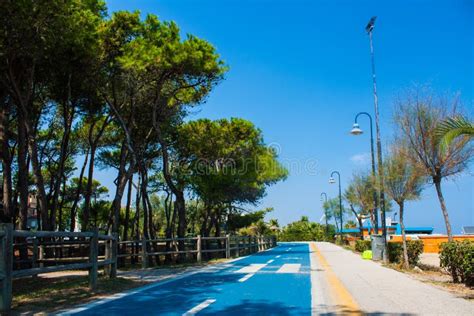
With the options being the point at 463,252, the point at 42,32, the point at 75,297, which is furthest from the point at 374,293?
the point at 42,32

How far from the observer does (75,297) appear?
9.11m

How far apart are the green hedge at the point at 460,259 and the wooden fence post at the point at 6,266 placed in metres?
8.92

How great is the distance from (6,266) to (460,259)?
9.18m

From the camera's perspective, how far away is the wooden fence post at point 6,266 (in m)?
7.05

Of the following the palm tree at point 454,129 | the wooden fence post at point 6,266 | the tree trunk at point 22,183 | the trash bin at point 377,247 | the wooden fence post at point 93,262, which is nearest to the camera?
the wooden fence post at point 6,266

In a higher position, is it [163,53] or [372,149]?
[163,53]

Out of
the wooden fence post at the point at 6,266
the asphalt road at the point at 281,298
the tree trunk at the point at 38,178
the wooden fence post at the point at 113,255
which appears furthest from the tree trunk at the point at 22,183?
the wooden fence post at the point at 6,266

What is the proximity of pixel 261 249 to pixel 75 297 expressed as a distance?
28.4 meters

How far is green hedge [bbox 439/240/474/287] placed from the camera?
10094mm

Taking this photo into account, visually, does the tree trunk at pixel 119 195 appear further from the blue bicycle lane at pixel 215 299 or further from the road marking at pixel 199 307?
the road marking at pixel 199 307

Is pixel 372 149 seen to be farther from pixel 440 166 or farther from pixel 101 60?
pixel 101 60

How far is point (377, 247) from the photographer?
2200 centimetres

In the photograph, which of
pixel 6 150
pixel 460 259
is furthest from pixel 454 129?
pixel 6 150

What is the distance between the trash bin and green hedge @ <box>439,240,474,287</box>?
383 inches
